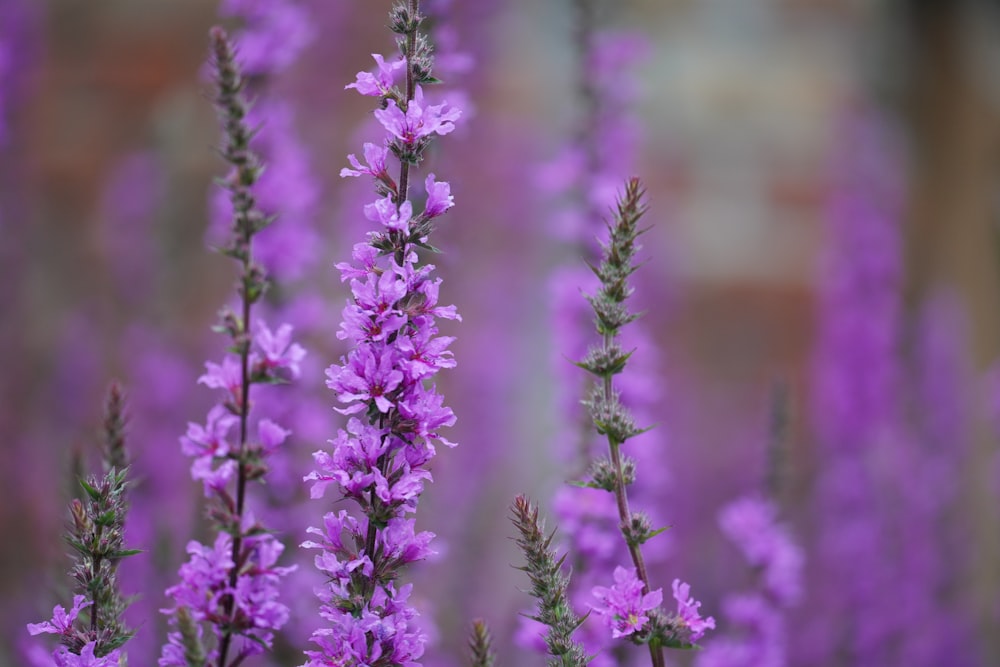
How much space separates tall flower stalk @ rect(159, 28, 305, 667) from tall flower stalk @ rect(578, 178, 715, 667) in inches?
13.2

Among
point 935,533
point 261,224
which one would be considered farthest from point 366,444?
point 935,533

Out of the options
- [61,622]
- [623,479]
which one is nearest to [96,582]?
[61,622]

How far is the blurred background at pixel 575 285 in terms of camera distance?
6.90 ft

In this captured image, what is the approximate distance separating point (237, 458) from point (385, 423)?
0.48 feet

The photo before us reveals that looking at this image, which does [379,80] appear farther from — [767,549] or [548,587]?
[767,549]

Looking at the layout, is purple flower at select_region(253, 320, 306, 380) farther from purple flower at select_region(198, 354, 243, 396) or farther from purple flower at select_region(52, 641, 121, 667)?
purple flower at select_region(52, 641, 121, 667)

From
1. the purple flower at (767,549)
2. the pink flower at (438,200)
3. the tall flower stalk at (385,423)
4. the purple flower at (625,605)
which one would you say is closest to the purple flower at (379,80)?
the tall flower stalk at (385,423)

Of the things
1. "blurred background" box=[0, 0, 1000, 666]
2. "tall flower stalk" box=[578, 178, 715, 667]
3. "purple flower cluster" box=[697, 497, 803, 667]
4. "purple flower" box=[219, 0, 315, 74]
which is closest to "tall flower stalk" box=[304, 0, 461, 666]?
"tall flower stalk" box=[578, 178, 715, 667]

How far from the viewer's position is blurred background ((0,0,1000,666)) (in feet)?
6.90

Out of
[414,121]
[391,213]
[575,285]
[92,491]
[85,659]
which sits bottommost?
[85,659]

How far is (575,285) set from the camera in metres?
2.08

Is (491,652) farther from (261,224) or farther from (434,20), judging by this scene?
(434,20)

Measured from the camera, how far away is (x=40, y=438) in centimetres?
323

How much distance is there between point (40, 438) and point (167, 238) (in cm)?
96
